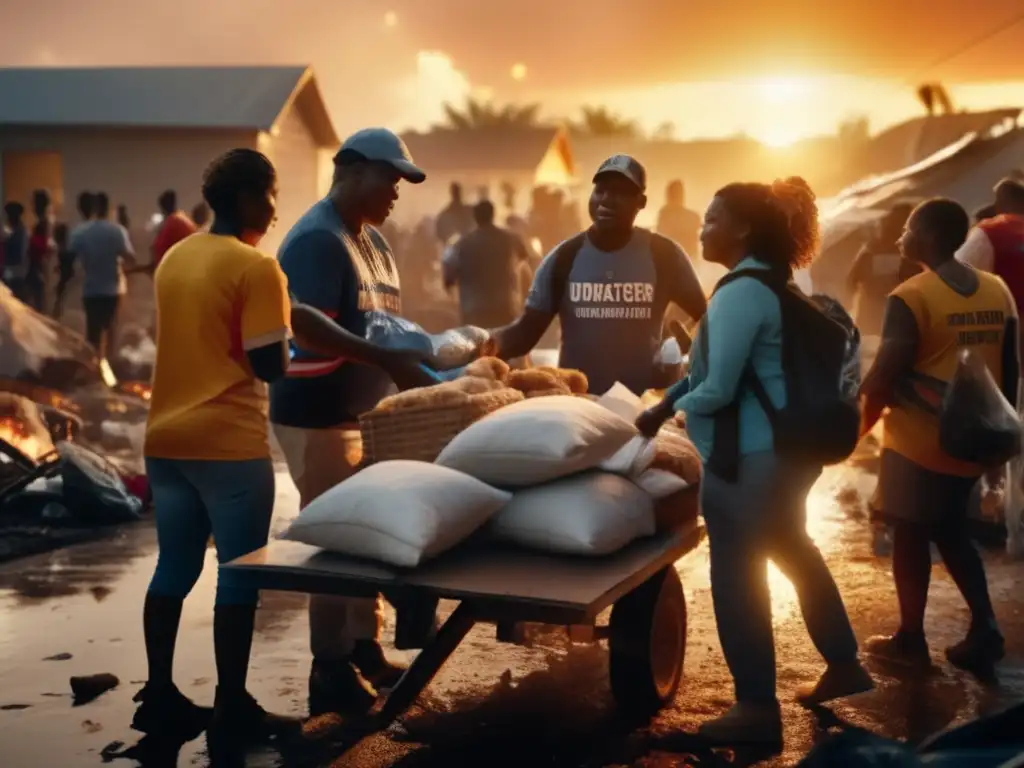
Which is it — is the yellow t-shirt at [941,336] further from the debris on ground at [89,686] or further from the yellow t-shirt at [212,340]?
the debris on ground at [89,686]

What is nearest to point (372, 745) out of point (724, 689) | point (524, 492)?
point (524, 492)

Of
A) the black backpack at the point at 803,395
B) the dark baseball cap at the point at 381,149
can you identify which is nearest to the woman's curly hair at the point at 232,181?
the dark baseball cap at the point at 381,149

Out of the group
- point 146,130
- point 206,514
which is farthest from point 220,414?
point 146,130

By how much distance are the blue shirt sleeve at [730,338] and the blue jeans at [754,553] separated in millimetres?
272

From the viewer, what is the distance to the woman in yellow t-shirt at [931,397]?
6.22 m

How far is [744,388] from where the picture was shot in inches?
195

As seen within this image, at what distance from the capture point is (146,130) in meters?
29.0

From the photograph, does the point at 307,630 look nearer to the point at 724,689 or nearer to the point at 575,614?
the point at 724,689

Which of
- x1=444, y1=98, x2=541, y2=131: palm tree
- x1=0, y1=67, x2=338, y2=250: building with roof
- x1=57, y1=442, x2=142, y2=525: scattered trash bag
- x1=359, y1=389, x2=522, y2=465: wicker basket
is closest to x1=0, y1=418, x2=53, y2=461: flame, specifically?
x1=57, y1=442, x2=142, y2=525: scattered trash bag

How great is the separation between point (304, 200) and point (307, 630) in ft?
84.0

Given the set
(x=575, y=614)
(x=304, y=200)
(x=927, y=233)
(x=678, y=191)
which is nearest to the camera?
(x=575, y=614)

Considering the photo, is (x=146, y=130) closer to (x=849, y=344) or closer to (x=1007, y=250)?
A: (x=1007, y=250)

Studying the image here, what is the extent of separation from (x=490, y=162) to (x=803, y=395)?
3961 centimetres

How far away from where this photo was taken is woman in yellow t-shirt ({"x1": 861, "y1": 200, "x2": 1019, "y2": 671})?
622 cm
